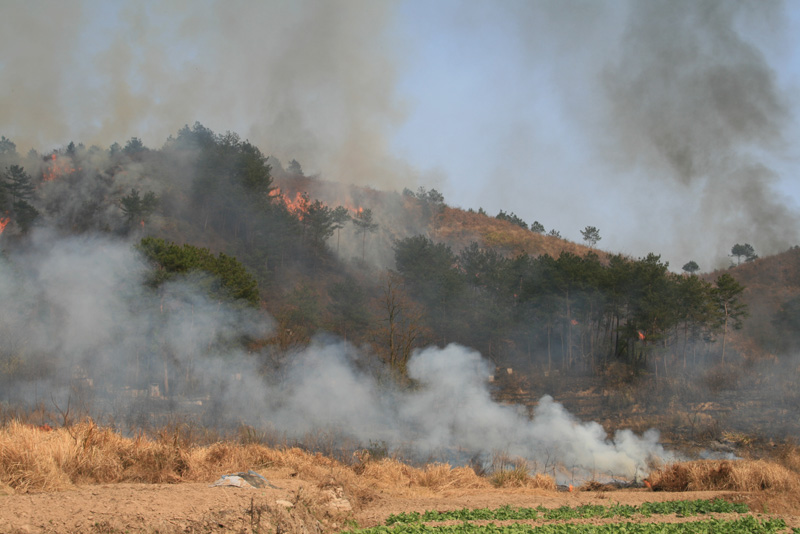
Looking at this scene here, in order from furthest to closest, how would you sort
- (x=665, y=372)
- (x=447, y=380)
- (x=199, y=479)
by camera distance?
(x=665, y=372)
(x=447, y=380)
(x=199, y=479)

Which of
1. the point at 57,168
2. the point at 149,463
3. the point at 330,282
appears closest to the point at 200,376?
the point at 149,463

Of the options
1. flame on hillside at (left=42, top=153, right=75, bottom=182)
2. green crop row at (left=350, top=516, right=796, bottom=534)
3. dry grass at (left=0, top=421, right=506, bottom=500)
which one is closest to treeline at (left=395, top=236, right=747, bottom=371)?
dry grass at (left=0, top=421, right=506, bottom=500)

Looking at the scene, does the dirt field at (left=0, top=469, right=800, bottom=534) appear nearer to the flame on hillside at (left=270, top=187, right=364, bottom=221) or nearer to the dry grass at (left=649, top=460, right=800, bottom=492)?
the dry grass at (left=649, top=460, right=800, bottom=492)

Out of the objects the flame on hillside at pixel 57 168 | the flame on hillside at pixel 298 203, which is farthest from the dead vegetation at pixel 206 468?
the flame on hillside at pixel 57 168

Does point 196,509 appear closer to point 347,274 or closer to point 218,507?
point 218,507

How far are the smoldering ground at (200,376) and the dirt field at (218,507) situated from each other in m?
13.2

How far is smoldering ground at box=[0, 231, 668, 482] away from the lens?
26.6 metres

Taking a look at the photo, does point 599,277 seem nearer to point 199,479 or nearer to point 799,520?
point 799,520

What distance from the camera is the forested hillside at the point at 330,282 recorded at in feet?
103

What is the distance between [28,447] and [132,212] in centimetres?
4492

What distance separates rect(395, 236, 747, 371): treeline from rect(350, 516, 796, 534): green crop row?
30225 millimetres

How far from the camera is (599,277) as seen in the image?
1654 inches

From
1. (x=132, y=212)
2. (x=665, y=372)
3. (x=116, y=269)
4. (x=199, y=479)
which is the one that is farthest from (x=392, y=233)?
(x=199, y=479)

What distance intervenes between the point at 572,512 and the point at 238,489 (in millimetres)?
5891
